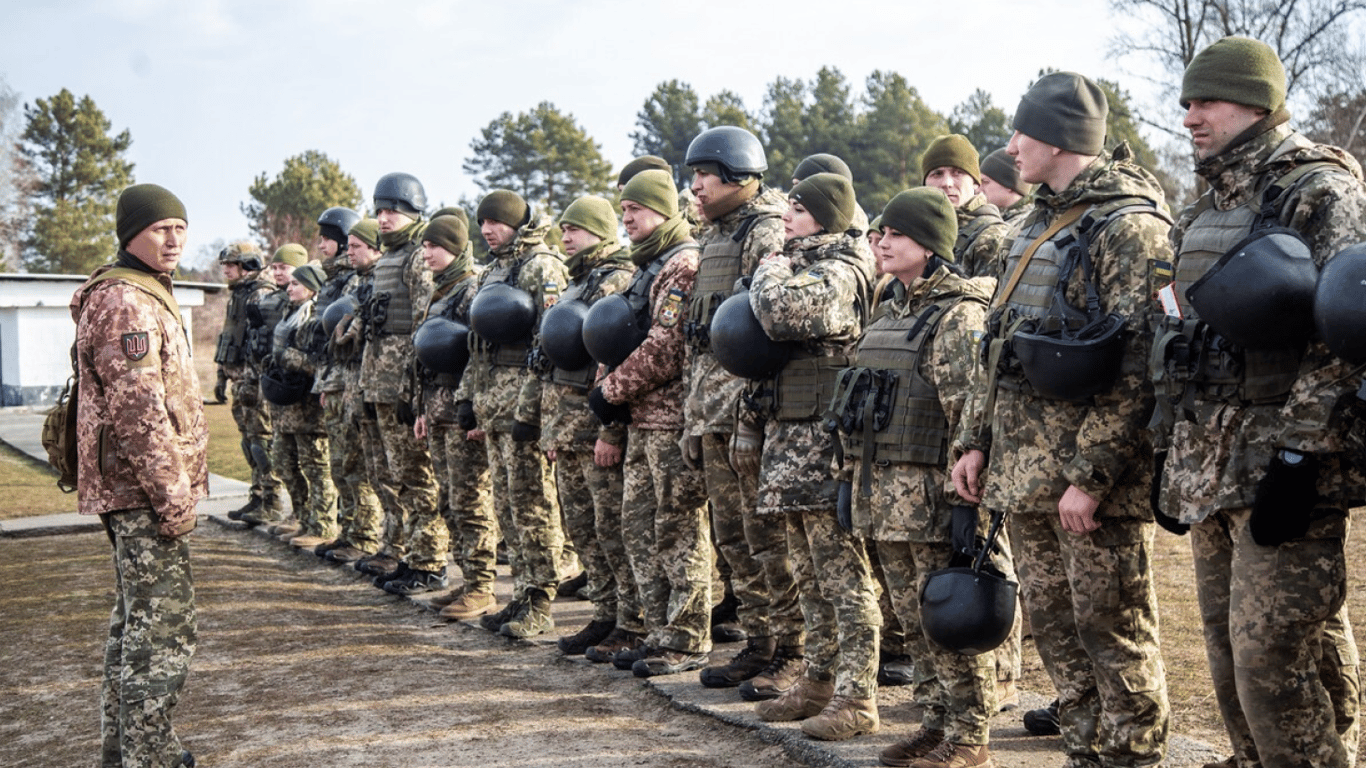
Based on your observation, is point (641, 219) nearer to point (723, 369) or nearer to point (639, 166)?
point (723, 369)

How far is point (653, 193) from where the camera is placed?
6625mm

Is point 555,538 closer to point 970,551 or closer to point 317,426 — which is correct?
point 970,551

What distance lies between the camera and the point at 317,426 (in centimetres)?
1117

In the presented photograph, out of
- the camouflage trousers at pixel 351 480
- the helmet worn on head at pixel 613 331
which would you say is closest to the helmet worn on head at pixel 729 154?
the helmet worn on head at pixel 613 331

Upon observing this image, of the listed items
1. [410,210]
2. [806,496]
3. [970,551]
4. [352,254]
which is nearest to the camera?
[970,551]

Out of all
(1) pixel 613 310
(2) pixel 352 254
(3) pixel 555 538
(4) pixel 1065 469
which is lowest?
(3) pixel 555 538

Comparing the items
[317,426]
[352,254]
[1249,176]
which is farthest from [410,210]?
[1249,176]

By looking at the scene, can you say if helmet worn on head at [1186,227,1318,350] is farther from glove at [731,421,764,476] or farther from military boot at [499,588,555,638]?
military boot at [499,588,555,638]

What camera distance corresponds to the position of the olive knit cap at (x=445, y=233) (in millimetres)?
8461

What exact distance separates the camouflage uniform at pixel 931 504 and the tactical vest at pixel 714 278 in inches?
45.4

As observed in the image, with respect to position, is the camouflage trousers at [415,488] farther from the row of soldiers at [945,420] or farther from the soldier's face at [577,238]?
the soldier's face at [577,238]

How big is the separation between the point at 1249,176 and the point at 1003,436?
1.08m

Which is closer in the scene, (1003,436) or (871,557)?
(1003,436)

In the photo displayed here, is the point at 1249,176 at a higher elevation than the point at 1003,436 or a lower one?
higher
